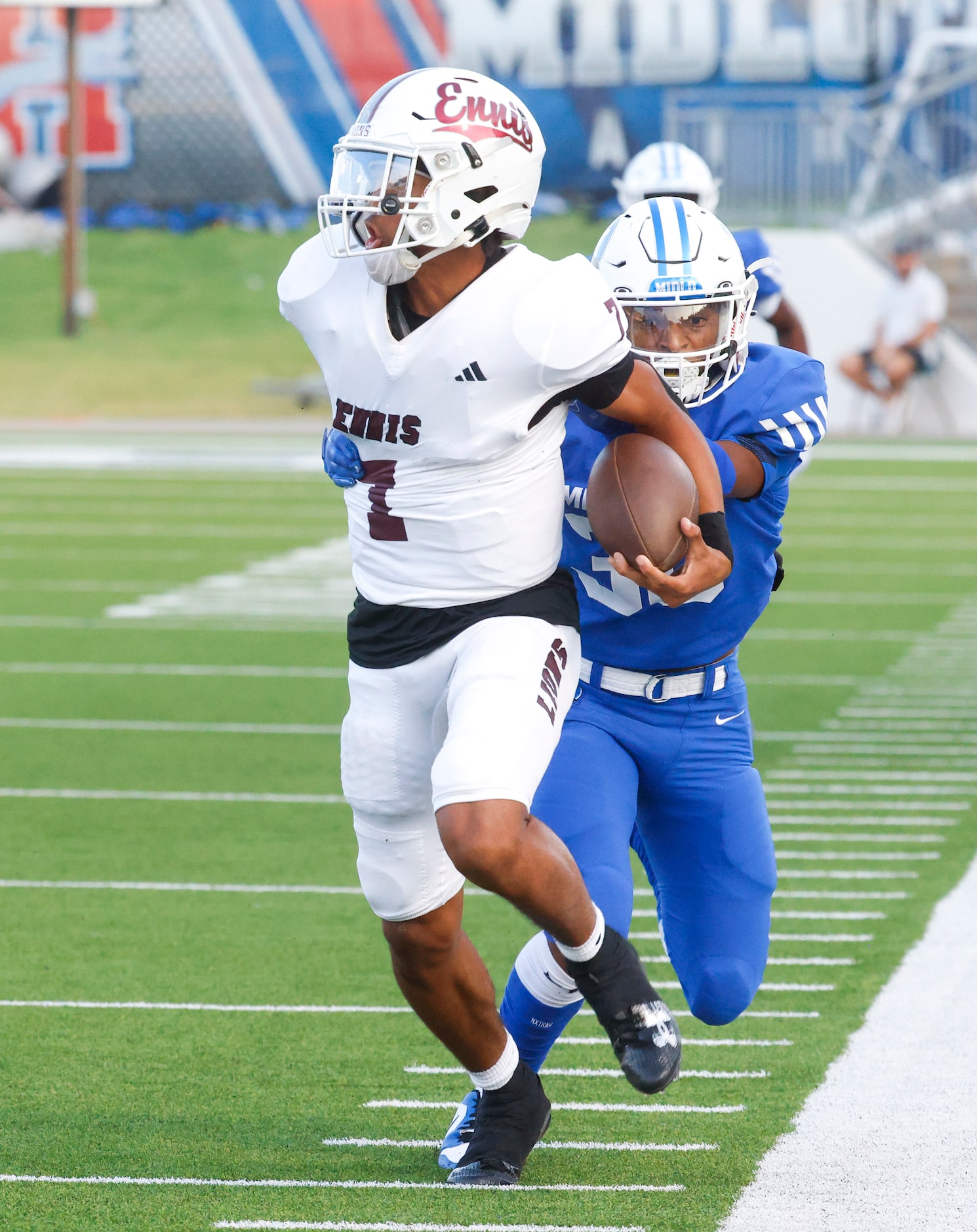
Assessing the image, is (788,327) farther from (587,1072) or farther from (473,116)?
(473,116)

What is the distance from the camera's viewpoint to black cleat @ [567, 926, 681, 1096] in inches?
129

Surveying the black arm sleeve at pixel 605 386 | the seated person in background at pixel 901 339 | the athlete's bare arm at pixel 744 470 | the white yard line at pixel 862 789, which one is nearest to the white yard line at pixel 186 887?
the white yard line at pixel 862 789

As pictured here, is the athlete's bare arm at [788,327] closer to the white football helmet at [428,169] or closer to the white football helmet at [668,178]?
the white football helmet at [668,178]

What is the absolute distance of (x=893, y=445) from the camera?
20234 millimetres

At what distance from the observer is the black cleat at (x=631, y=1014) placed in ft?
10.8

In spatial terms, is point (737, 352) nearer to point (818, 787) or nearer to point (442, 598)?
point (442, 598)

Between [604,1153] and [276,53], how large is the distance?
26175mm

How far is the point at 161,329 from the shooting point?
1042 inches

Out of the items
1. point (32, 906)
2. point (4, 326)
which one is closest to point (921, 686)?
point (32, 906)

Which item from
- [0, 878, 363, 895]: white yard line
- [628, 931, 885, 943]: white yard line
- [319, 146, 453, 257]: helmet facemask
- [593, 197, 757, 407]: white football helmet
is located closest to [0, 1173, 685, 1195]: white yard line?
[593, 197, 757, 407]: white football helmet

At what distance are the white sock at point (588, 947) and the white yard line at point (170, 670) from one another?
5.59 metres

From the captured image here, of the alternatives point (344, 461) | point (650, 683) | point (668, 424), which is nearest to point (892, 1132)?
point (650, 683)

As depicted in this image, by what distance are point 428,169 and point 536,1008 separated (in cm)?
148

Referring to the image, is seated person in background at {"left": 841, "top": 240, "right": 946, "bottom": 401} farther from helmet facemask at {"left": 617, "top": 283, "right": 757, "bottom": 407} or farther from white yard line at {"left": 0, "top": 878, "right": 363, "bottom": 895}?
helmet facemask at {"left": 617, "top": 283, "right": 757, "bottom": 407}
